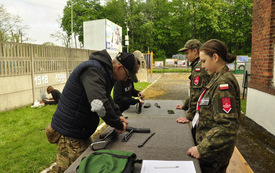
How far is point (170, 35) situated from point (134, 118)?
163 ft

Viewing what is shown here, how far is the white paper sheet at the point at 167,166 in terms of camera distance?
1.49 metres

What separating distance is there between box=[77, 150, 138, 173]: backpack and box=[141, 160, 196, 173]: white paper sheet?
0.10m

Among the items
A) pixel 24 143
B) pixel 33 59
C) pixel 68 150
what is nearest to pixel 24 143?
pixel 24 143

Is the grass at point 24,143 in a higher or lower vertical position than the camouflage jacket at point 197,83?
lower

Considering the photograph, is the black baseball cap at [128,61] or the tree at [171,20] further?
the tree at [171,20]

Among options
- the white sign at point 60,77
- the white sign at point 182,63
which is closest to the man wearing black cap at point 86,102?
the white sign at point 60,77

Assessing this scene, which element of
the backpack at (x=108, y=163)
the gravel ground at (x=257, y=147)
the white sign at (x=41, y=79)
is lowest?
the gravel ground at (x=257, y=147)

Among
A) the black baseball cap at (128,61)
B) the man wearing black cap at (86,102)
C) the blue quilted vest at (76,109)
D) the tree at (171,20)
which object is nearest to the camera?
the man wearing black cap at (86,102)

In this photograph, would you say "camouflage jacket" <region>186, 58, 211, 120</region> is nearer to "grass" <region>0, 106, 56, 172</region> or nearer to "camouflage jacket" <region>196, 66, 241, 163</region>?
"camouflage jacket" <region>196, 66, 241, 163</region>

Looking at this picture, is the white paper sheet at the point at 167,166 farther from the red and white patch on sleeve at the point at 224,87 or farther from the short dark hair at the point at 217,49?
the short dark hair at the point at 217,49

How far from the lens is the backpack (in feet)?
4.53

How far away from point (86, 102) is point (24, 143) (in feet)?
10.4

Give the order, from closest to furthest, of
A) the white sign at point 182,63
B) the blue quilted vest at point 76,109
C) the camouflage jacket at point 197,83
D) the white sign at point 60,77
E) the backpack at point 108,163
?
the backpack at point 108,163 → the blue quilted vest at point 76,109 → the camouflage jacket at point 197,83 → the white sign at point 60,77 → the white sign at point 182,63

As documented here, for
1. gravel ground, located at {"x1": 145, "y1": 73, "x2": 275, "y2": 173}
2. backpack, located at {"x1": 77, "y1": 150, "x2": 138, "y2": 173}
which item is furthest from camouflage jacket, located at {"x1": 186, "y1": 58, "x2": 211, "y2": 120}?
backpack, located at {"x1": 77, "y1": 150, "x2": 138, "y2": 173}
